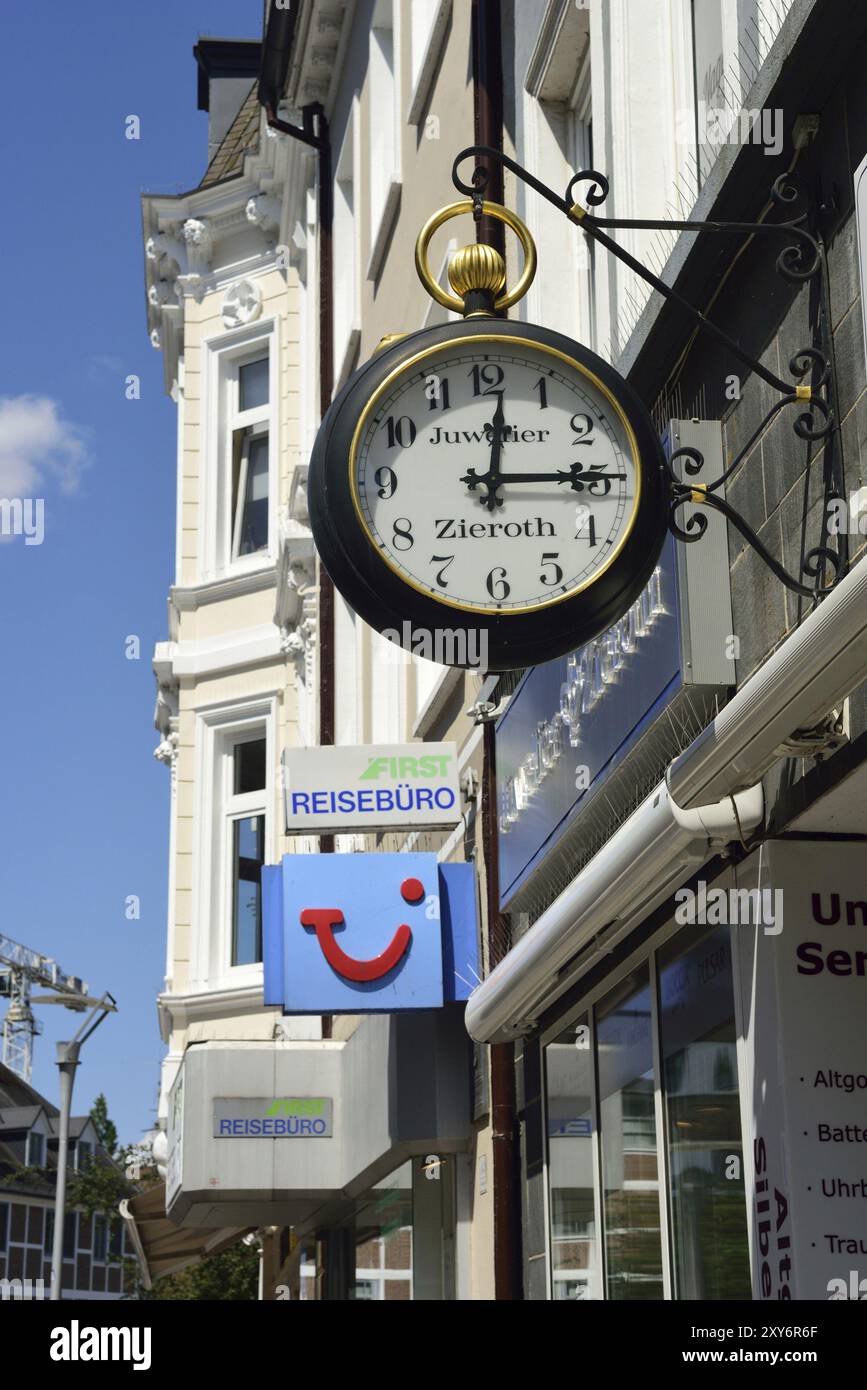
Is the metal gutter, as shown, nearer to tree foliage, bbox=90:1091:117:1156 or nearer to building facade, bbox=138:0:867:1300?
building facade, bbox=138:0:867:1300

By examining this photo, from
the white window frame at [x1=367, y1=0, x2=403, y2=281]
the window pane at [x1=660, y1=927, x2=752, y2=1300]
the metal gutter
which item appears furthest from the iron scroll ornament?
the white window frame at [x1=367, y1=0, x2=403, y2=281]

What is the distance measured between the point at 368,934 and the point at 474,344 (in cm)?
588

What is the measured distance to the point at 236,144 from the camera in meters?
24.5

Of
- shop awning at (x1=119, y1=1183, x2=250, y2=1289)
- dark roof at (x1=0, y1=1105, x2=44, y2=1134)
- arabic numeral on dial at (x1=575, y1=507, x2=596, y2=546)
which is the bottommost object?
shop awning at (x1=119, y1=1183, x2=250, y2=1289)

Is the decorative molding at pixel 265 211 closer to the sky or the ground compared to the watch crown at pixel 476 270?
closer to the sky

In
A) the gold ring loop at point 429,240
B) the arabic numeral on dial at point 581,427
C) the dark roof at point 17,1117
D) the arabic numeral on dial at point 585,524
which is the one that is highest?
the dark roof at point 17,1117

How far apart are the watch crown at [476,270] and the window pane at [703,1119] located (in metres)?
2.35

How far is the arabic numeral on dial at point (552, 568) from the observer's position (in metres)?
5.62

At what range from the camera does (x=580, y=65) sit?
10383 mm

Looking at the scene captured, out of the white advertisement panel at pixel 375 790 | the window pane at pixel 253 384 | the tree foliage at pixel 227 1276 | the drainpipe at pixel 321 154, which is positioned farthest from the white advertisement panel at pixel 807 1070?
the tree foliage at pixel 227 1276

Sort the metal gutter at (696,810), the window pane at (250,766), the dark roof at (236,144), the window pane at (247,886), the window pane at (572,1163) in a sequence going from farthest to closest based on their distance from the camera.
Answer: the dark roof at (236,144)
the window pane at (250,766)
the window pane at (247,886)
the window pane at (572,1163)
the metal gutter at (696,810)

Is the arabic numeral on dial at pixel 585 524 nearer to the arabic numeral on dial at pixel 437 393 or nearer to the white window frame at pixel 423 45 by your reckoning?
the arabic numeral on dial at pixel 437 393

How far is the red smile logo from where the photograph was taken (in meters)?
11.0
